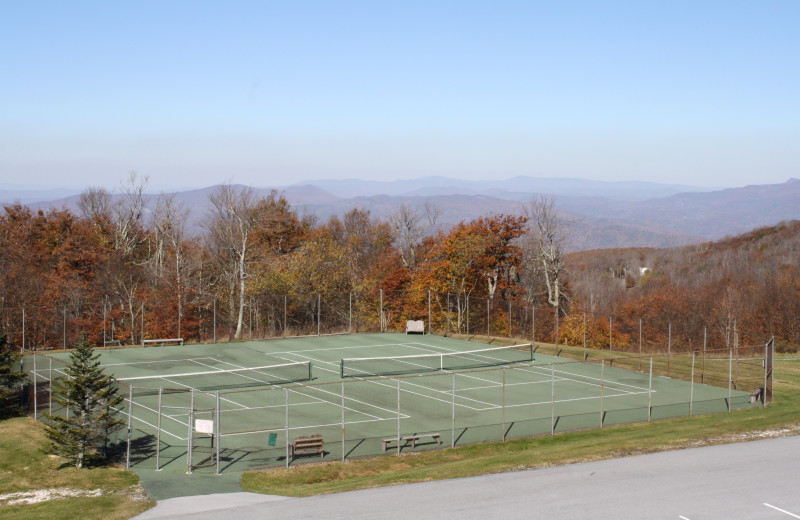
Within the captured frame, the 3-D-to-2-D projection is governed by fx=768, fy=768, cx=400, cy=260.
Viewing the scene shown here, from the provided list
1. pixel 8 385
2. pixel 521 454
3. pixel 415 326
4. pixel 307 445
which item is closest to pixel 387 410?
pixel 307 445

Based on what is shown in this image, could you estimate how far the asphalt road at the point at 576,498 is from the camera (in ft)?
55.0

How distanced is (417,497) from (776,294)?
68.3 m

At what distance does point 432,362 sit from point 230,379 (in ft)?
37.2

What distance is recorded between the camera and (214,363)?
4072cm

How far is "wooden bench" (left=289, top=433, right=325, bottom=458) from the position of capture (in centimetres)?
2323

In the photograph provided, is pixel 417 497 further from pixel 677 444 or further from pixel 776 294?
pixel 776 294

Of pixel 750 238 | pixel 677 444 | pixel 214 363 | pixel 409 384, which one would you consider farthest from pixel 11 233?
pixel 750 238

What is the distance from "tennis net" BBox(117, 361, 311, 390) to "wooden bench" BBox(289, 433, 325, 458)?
10053 millimetres

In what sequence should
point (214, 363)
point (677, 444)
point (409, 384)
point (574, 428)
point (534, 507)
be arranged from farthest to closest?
1. point (214, 363)
2. point (409, 384)
3. point (574, 428)
4. point (677, 444)
5. point (534, 507)

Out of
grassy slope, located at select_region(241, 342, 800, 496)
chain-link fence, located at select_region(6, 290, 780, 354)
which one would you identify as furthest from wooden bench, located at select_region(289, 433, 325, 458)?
chain-link fence, located at select_region(6, 290, 780, 354)

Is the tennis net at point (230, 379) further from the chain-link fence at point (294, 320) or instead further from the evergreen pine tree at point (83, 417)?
the chain-link fence at point (294, 320)

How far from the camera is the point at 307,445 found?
23.3m

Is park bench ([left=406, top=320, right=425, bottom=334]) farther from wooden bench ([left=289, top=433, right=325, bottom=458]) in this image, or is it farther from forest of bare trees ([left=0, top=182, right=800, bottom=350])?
wooden bench ([left=289, top=433, right=325, bottom=458])

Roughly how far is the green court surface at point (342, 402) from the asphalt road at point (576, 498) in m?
4.26
